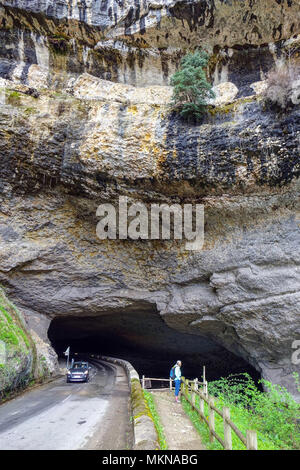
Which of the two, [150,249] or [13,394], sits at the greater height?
[150,249]

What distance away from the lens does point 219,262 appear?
54.3ft

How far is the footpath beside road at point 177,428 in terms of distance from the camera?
612cm

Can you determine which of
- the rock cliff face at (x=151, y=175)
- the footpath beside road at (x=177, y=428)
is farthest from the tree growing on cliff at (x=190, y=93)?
the footpath beside road at (x=177, y=428)

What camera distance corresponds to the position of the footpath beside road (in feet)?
20.1

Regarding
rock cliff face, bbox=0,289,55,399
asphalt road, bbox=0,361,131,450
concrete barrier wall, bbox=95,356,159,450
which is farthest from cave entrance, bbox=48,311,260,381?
concrete barrier wall, bbox=95,356,159,450

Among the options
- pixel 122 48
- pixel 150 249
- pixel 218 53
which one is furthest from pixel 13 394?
pixel 218 53

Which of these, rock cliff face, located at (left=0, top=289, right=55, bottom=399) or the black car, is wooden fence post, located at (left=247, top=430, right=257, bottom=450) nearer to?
rock cliff face, located at (left=0, top=289, right=55, bottom=399)

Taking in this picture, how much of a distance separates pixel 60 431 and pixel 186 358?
823 inches

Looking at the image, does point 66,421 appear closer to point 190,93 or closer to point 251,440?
point 251,440

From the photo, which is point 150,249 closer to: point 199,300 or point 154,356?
point 199,300

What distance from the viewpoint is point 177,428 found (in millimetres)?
7285

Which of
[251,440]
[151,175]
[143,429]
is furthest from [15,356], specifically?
[151,175]
